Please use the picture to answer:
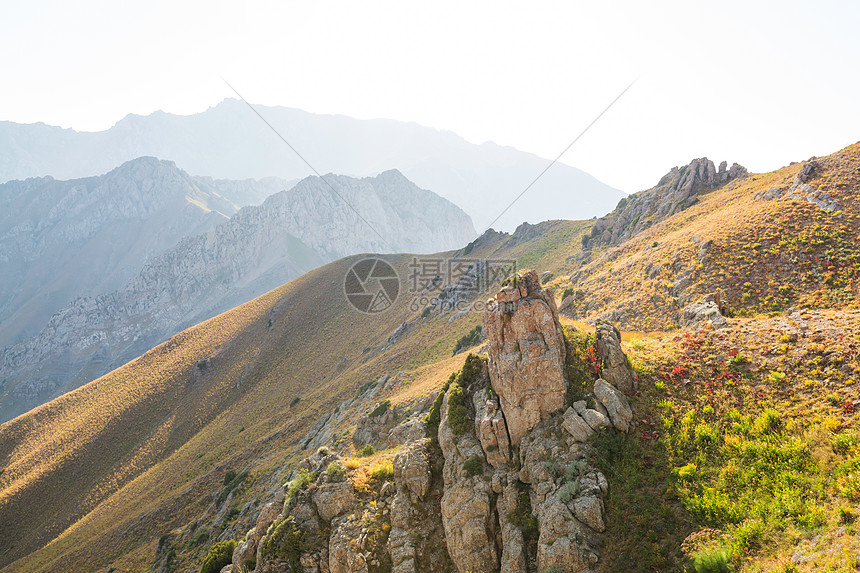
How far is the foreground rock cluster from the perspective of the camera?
1346 cm

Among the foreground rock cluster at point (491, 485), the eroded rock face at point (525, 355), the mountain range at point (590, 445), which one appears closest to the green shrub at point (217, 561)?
the mountain range at point (590, 445)

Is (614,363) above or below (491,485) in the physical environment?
above

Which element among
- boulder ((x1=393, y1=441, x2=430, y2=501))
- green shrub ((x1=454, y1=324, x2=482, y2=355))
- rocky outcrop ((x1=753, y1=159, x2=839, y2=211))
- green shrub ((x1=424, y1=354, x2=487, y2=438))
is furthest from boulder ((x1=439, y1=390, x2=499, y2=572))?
rocky outcrop ((x1=753, y1=159, x2=839, y2=211))

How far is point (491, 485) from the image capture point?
1561 cm

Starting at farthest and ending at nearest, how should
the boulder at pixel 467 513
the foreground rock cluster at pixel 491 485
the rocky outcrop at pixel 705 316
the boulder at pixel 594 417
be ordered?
the rocky outcrop at pixel 705 316, the boulder at pixel 594 417, the boulder at pixel 467 513, the foreground rock cluster at pixel 491 485

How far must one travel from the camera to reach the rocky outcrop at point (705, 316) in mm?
20591

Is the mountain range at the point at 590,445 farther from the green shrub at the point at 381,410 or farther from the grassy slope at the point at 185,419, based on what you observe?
the grassy slope at the point at 185,419

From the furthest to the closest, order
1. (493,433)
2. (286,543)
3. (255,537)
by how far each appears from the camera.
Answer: (255,537)
(286,543)
(493,433)

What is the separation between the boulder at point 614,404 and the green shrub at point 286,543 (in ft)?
52.9

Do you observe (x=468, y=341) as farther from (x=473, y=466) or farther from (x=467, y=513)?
(x=467, y=513)

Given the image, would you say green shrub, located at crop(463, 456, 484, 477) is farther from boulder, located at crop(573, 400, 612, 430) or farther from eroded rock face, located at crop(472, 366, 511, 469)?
boulder, located at crop(573, 400, 612, 430)

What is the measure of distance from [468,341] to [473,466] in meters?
32.1

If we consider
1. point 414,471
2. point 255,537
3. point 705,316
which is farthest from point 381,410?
point 705,316

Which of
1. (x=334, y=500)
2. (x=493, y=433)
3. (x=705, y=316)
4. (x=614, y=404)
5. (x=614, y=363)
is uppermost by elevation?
(x=614, y=363)
